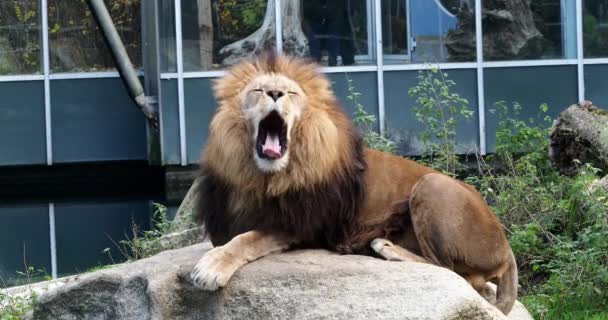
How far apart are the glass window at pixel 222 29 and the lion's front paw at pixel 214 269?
10945 mm

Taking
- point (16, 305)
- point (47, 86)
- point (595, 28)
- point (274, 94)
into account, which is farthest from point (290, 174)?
point (47, 86)

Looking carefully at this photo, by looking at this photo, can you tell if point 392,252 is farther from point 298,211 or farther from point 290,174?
point 290,174

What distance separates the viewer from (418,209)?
655 cm

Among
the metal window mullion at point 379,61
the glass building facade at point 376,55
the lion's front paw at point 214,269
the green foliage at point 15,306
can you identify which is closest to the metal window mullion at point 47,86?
the glass building facade at point 376,55

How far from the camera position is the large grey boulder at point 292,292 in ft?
18.1

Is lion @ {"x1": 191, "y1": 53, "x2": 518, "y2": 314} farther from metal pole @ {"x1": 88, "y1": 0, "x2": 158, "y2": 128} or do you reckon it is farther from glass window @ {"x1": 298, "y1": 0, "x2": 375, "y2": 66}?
metal pole @ {"x1": 88, "y1": 0, "x2": 158, "y2": 128}

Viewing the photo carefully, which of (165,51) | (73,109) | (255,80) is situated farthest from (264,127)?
(73,109)

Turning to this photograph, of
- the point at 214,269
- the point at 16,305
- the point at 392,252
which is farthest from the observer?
the point at 16,305

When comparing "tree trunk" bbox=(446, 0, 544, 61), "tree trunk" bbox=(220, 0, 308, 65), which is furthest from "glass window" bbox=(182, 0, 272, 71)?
"tree trunk" bbox=(446, 0, 544, 61)

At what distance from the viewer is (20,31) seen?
1889 cm

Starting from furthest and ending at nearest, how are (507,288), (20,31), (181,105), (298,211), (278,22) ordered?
(20,31) → (278,22) → (181,105) → (507,288) → (298,211)

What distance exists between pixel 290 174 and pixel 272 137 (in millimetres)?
240

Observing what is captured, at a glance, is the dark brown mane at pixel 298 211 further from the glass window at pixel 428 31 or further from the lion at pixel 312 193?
the glass window at pixel 428 31

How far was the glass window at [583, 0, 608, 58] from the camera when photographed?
17.2 meters
